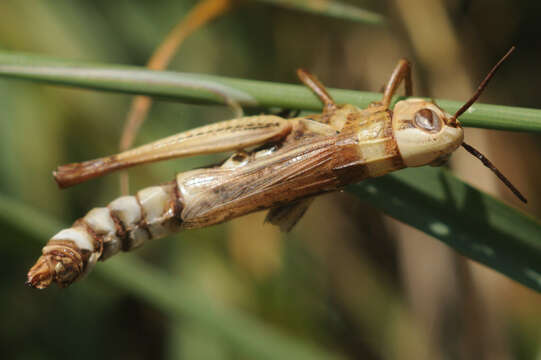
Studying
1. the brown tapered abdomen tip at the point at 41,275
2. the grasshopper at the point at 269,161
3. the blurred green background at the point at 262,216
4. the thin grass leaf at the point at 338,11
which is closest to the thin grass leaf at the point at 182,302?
the blurred green background at the point at 262,216

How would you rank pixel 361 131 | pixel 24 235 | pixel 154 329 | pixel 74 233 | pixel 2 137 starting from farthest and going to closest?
pixel 154 329
pixel 2 137
pixel 24 235
pixel 361 131
pixel 74 233

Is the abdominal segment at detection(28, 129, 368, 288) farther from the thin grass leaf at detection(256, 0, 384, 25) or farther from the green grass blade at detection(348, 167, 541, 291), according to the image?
the thin grass leaf at detection(256, 0, 384, 25)

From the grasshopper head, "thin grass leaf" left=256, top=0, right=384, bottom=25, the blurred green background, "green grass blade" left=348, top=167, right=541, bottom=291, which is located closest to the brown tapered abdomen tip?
"green grass blade" left=348, top=167, right=541, bottom=291

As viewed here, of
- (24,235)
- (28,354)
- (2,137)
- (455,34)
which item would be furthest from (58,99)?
(455,34)

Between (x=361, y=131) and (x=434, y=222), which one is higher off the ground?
(x=361, y=131)

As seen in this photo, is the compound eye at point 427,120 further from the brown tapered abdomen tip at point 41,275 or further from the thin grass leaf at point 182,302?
the thin grass leaf at point 182,302

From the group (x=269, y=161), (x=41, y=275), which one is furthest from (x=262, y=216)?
(x=41, y=275)

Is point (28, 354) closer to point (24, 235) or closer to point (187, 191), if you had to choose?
point (24, 235)
